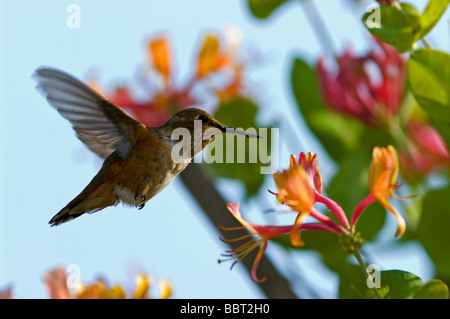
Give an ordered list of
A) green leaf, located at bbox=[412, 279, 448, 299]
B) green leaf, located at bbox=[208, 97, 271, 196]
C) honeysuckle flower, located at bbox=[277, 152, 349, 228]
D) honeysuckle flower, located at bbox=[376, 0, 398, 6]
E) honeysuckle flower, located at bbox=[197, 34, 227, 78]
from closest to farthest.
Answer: green leaf, located at bbox=[412, 279, 448, 299]
honeysuckle flower, located at bbox=[277, 152, 349, 228]
honeysuckle flower, located at bbox=[376, 0, 398, 6]
green leaf, located at bbox=[208, 97, 271, 196]
honeysuckle flower, located at bbox=[197, 34, 227, 78]

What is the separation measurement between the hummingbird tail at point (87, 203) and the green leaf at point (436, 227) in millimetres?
559

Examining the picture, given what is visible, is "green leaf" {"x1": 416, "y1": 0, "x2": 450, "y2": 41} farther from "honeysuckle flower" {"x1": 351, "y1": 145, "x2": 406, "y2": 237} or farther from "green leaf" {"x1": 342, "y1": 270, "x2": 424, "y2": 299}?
"green leaf" {"x1": 342, "y1": 270, "x2": 424, "y2": 299}

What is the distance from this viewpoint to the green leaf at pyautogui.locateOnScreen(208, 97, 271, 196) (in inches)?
62.2

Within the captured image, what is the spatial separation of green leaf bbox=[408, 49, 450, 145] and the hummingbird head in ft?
0.89

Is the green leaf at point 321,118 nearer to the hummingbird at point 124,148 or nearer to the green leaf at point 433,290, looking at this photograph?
the hummingbird at point 124,148

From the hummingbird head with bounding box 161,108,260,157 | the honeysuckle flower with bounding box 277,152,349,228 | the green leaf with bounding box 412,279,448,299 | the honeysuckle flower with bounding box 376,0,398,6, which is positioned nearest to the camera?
the green leaf with bounding box 412,279,448,299

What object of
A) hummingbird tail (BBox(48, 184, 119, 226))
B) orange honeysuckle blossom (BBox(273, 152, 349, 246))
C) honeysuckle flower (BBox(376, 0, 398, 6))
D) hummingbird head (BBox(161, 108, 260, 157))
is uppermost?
honeysuckle flower (BBox(376, 0, 398, 6))

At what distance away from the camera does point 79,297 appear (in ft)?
3.69

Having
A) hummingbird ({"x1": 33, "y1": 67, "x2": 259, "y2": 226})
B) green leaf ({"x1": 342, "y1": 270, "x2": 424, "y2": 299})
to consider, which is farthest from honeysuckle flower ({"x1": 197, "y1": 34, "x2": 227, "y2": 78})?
green leaf ({"x1": 342, "y1": 270, "x2": 424, "y2": 299})

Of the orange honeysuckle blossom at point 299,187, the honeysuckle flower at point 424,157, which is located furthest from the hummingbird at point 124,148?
the honeysuckle flower at point 424,157

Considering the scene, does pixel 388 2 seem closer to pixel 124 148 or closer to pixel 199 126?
pixel 199 126
